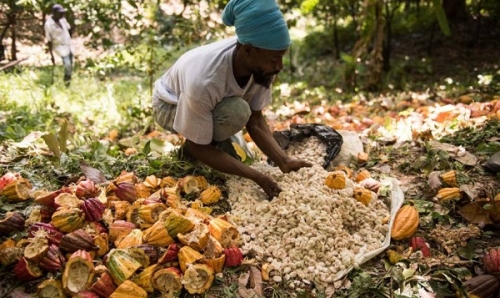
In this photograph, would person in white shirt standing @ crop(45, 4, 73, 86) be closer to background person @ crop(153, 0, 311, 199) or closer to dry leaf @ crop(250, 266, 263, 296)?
background person @ crop(153, 0, 311, 199)

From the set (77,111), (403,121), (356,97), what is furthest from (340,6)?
(77,111)

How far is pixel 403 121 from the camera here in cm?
417

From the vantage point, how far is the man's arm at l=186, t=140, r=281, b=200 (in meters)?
2.56

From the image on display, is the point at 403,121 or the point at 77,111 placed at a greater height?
the point at 403,121

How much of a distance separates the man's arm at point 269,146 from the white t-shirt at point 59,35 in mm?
4919

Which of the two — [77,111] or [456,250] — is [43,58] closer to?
[77,111]

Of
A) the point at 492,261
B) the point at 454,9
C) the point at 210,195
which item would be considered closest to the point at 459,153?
the point at 492,261

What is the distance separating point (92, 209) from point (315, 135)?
1737mm

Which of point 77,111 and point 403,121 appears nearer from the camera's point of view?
point 403,121

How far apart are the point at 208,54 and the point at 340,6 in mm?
5845

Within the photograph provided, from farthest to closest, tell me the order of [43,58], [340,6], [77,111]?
[43,58], [340,6], [77,111]

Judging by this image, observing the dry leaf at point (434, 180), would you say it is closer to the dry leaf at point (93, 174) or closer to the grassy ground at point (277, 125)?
the grassy ground at point (277, 125)

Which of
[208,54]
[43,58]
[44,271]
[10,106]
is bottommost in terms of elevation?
[43,58]

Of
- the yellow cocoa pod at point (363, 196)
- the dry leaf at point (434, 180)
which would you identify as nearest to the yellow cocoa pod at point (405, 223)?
the yellow cocoa pod at point (363, 196)
